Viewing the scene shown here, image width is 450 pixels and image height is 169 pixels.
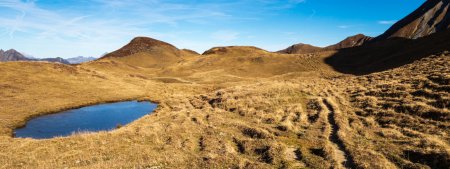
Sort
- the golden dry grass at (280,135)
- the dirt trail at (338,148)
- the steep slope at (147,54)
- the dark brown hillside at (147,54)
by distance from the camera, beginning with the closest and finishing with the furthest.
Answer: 1. the dirt trail at (338,148)
2. the golden dry grass at (280,135)
3. the dark brown hillside at (147,54)
4. the steep slope at (147,54)

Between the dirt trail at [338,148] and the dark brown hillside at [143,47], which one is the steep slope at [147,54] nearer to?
the dark brown hillside at [143,47]

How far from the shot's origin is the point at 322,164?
16531 mm

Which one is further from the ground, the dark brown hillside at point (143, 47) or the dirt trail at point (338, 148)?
the dark brown hillside at point (143, 47)

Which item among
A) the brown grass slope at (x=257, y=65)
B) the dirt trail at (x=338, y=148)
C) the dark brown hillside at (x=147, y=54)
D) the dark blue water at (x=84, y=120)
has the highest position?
the dark brown hillside at (x=147, y=54)

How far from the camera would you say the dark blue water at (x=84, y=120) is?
33.2 meters

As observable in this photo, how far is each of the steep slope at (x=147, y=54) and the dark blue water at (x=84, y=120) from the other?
111m

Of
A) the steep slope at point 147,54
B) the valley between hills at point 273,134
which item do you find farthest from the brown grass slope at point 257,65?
the valley between hills at point 273,134

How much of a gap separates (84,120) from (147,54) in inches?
5512

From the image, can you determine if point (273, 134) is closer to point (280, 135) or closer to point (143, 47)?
point (280, 135)

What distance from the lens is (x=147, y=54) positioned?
175 meters

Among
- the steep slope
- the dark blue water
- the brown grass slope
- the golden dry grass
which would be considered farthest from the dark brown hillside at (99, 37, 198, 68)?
the golden dry grass

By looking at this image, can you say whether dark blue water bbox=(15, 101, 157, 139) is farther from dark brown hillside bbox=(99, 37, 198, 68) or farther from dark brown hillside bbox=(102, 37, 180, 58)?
dark brown hillside bbox=(102, 37, 180, 58)

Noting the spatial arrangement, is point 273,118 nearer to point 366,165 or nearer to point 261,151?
point 261,151

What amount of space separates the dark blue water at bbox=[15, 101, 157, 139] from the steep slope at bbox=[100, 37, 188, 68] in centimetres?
11078
